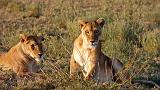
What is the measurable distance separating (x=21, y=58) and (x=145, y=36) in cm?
527

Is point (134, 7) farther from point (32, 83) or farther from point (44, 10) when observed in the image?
point (32, 83)

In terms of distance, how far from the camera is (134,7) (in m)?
20.4

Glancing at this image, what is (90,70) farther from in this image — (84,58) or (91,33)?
(91,33)

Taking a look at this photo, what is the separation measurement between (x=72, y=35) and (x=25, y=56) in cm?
449

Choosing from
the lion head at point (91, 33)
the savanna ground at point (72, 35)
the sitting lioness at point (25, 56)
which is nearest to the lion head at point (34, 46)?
the sitting lioness at point (25, 56)

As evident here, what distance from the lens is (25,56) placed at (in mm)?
9336

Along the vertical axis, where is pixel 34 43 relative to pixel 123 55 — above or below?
above

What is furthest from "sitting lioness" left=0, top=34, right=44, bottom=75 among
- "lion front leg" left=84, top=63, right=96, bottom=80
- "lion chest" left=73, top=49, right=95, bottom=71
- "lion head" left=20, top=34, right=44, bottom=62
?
"lion front leg" left=84, top=63, right=96, bottom=80

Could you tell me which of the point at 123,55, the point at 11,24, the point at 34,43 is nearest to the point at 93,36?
the point at 34,43

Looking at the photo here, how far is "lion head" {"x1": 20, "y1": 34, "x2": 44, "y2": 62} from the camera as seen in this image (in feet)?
29.4

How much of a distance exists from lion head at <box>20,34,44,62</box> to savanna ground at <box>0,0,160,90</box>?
0.90ft

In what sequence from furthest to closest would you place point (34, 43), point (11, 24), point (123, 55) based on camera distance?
point (11, 24) < point (123, 55) < point (34, 43)

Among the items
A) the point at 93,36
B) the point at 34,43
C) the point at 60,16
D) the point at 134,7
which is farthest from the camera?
the point at 134,7

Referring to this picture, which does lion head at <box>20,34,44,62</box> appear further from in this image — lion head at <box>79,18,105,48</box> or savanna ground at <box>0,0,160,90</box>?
lion head at <box>79,18,105,48</box>
